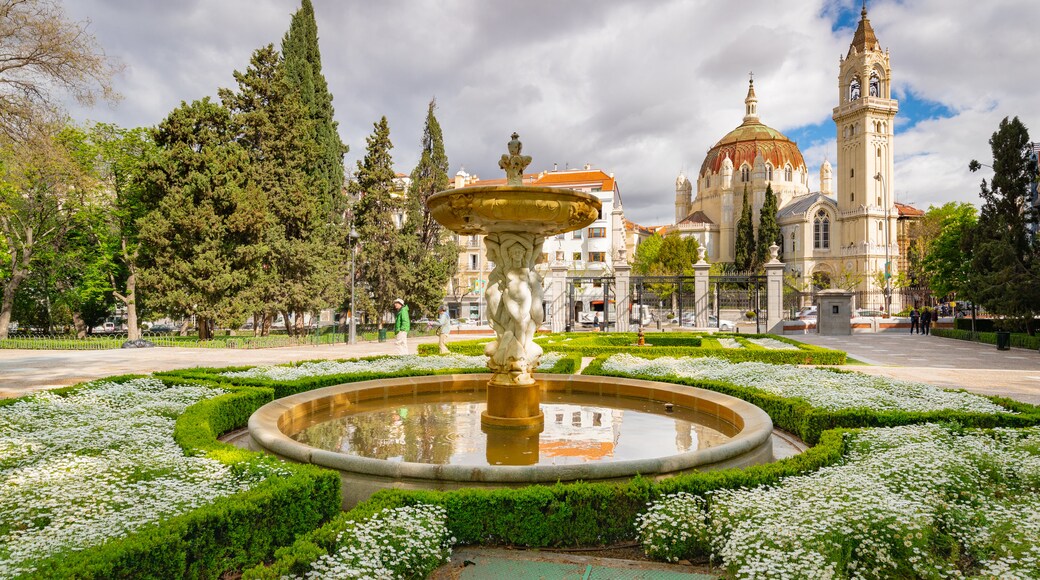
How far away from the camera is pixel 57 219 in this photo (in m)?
26.0

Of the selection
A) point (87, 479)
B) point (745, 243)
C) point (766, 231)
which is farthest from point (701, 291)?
point (766, 231)

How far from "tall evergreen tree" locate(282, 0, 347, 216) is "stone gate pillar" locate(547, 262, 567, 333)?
40.5 ft

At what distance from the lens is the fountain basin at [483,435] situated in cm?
437

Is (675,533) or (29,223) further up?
(29,223)

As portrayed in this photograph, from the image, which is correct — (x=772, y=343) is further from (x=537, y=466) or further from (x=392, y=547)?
(x=392, y=547)

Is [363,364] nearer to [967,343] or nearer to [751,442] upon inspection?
[751,442]

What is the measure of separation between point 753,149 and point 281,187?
218 ft

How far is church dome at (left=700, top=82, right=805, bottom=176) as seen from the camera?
75.2 metres

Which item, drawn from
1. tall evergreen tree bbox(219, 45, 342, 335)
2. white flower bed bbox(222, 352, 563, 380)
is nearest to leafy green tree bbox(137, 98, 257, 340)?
tall evergreen tree bbox(219, 45, 342, 335)

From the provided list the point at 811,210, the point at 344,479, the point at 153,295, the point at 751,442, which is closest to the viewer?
the point at 344,479

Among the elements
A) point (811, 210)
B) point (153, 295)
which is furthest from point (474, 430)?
point (811, 210)

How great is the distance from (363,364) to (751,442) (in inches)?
324

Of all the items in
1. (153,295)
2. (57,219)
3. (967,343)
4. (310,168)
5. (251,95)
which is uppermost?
(251,95)

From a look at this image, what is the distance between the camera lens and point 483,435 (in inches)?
259
